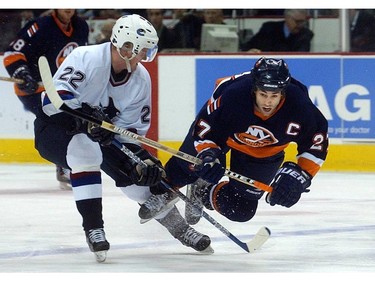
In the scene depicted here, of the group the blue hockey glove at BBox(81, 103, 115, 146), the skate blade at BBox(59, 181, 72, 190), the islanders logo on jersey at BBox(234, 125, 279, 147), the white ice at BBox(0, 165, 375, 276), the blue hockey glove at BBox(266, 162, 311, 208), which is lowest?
the skate blade at BBox(59, 181, 72, 190)

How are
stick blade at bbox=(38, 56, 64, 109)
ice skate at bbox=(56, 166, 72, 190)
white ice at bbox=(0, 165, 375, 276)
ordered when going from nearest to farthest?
white ice at bbox=(0, 165, 375, 276)
stick blade at bbox=(38, 56, 64, 109)
ice skate at bbox=(56, 166, 72, 190)

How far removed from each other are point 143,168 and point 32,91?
7.81ft

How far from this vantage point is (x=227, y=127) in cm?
398

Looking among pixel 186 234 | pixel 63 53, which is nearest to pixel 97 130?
pixel 186 234

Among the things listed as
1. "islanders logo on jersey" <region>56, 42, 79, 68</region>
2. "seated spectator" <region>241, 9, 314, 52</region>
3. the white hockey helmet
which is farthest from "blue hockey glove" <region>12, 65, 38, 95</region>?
the white hockey helmet

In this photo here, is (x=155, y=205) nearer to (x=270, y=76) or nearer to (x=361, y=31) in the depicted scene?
(x=270, y=76)

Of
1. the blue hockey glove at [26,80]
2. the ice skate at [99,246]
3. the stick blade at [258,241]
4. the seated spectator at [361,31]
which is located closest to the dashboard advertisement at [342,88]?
the seated spectator at [361,31]

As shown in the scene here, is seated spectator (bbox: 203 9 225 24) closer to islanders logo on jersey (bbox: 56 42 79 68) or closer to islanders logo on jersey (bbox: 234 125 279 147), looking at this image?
islanders logo on jersey (bbox: 56 42 79 68)

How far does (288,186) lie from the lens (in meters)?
3.84

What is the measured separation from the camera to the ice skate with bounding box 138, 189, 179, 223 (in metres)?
4.09

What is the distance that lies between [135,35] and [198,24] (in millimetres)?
3644

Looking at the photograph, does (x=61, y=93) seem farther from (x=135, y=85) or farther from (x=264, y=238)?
(x=264, y=238)

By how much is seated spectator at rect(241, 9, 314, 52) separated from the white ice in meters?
1.26

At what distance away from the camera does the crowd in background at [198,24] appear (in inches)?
280
